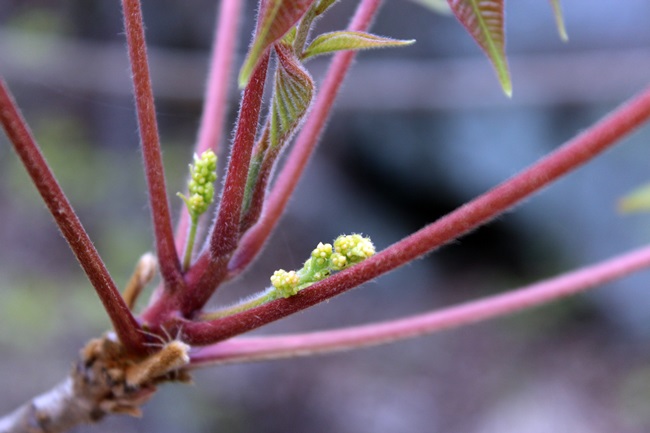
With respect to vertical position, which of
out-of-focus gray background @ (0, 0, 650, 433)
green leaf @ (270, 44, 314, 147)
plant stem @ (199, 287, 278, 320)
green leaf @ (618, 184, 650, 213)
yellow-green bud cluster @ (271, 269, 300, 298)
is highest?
out-of-focus gray background @ (0, 0, 650, 433)

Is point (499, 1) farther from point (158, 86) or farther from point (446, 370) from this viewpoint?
point (158, 86)

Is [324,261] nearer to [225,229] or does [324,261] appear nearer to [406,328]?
[225,229]

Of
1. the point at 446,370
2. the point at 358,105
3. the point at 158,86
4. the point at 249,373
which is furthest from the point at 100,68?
the point at 446,370

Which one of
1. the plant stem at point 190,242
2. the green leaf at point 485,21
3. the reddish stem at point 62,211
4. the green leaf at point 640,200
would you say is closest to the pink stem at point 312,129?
the plant stem at point 190,242

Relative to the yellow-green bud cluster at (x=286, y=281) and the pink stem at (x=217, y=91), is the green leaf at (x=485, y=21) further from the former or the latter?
the pink stem at (x=217, y=91)

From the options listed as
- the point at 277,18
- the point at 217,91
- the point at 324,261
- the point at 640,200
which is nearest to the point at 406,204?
the point at 640,200

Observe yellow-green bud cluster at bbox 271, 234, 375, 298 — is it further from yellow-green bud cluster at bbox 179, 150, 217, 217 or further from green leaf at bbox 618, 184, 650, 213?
green leaf at bbox 618, 184, 650, 213

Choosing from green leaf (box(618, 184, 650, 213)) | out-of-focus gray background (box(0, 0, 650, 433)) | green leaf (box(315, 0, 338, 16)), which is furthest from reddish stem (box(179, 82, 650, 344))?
out-of-focus gray background (box(0, 0, 650, 433))
